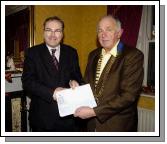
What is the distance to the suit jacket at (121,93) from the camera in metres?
1.94

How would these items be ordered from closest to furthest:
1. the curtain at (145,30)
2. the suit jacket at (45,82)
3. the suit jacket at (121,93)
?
1. the suit jacket at (121,93)
2. the suit jacket at (45,82)
3. the curtain at (145,30)

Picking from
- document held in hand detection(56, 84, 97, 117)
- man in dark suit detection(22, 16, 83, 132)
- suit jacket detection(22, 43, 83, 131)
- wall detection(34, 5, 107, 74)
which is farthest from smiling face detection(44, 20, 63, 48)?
wall detection(34, 5, 107, 74)

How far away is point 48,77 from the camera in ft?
7.25

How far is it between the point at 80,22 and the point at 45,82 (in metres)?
2.20

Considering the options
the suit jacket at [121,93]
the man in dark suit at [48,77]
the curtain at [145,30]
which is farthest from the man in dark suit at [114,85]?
the curtain at [145,30]

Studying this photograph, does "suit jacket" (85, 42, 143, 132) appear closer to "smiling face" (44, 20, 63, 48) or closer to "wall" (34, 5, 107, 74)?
"smiling face" (44, 20, 63, 48)

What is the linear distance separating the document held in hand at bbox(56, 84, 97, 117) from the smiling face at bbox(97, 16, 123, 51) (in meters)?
0.42

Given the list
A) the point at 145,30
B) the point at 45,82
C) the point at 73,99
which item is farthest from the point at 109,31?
the point at 145,30

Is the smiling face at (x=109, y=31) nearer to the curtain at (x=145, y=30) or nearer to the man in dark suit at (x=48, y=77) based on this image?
the man in dark suit at (x=48, y=77)

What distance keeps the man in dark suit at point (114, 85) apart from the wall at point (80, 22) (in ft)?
5.83

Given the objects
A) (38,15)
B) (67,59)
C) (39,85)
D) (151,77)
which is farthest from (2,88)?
(151,77)

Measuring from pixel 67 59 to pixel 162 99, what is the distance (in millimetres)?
1033

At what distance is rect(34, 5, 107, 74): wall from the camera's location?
3.86m

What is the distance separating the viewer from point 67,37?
407 centimetres
